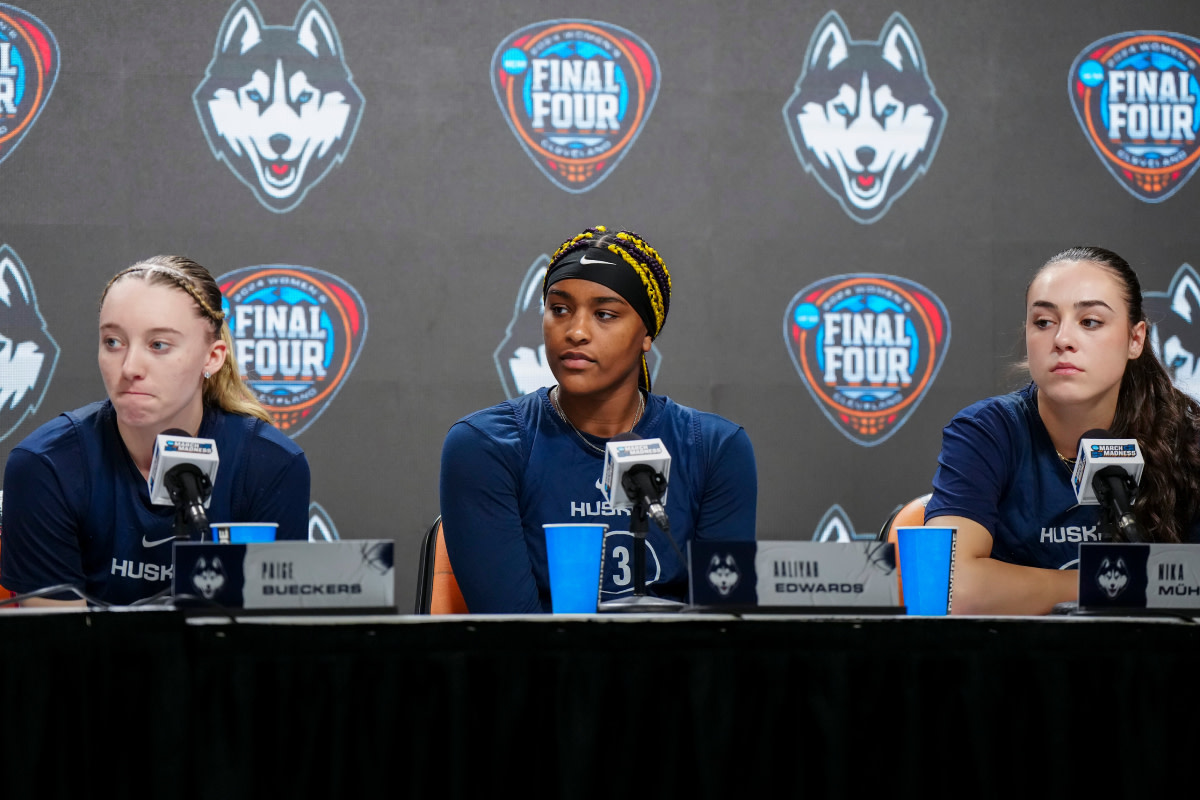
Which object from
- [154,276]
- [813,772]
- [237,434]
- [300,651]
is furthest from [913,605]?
[154,276]

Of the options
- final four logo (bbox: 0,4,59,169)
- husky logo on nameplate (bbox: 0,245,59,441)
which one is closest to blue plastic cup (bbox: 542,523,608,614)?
Answer: husky logo on nameplate (bbox: 0,245,59,441)

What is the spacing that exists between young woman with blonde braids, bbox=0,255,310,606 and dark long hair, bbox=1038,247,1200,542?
1.41 meters

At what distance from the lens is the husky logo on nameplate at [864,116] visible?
3227 millimetres

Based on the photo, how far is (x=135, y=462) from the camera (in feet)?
5.57

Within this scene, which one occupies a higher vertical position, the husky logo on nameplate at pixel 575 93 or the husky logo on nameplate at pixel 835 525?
the husky logo on nameplate at pixel 575 93

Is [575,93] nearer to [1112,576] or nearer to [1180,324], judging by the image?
[1180,324]

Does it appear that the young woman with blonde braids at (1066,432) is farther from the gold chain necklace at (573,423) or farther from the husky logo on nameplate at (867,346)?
the husky logo on nameplate at (867,346)

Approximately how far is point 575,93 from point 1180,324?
2.04 meters

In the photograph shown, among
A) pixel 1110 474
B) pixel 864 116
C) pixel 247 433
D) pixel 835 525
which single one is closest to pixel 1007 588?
pixel 1110 474

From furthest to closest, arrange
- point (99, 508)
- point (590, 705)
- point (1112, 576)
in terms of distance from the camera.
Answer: point (99, 508) → point (1112, 576) → point (590, 705)

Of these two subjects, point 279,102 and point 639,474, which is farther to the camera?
point 279,102

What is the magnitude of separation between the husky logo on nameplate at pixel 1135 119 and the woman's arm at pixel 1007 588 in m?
2.22

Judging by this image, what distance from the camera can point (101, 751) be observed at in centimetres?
94

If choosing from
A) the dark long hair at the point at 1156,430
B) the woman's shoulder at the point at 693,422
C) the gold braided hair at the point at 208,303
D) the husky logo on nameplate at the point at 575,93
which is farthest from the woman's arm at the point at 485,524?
the husky logo on nameplate at the point at 575,93
